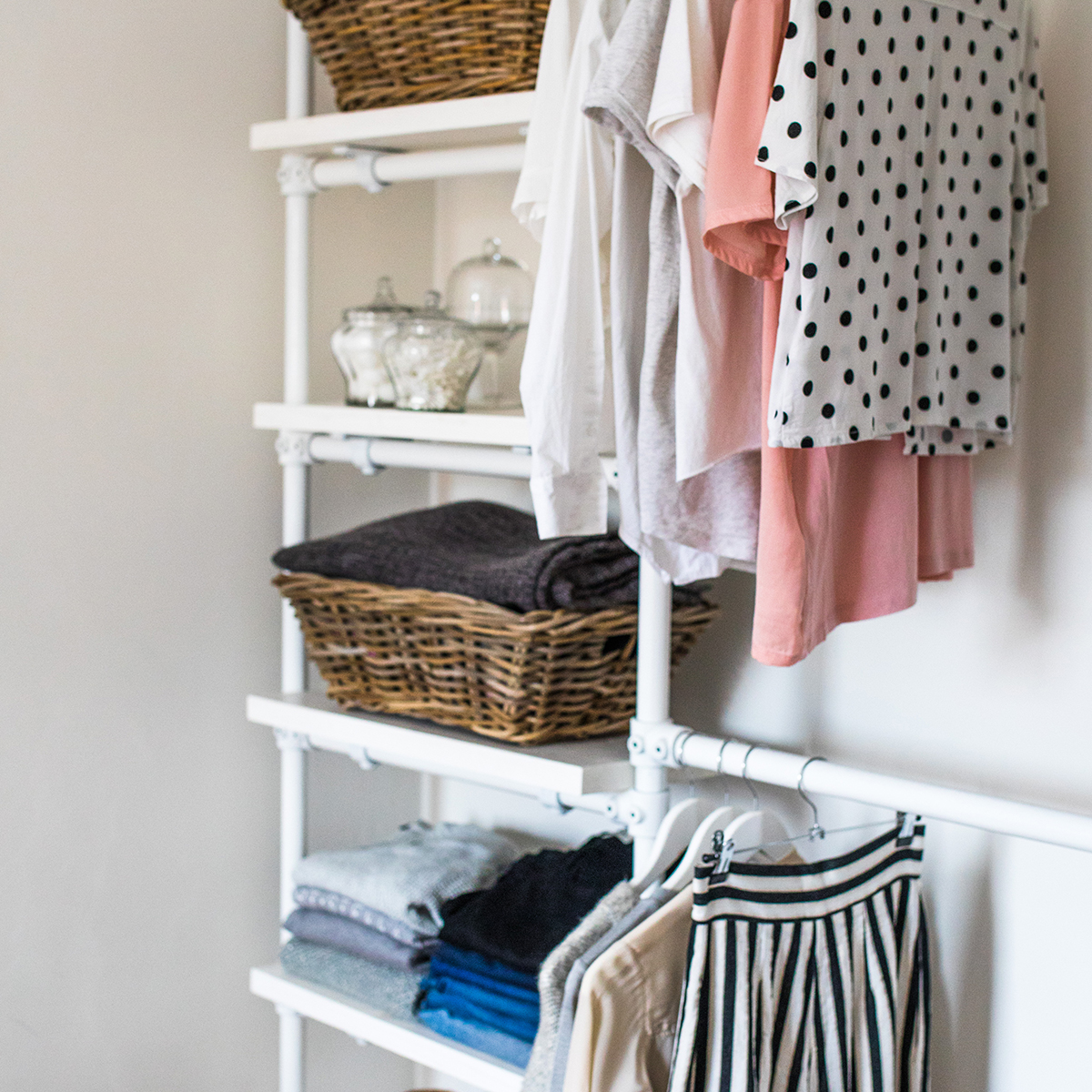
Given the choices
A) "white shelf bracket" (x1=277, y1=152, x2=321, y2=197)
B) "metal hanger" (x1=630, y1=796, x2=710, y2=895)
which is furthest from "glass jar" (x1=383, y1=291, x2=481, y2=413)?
"metal hanger" (x1=630, y1=796, x2=710, y2=895)

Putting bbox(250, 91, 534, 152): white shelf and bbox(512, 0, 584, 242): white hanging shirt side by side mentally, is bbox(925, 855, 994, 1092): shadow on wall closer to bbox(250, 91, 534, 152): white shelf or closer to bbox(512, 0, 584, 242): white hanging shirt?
bbox(512, 0, 584, 242): white hanging shirt

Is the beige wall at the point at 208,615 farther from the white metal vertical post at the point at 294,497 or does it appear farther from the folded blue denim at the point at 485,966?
the folded blue denim at the point at 485,966

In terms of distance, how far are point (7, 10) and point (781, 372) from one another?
3.24ft

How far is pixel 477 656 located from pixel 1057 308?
26.5 inches

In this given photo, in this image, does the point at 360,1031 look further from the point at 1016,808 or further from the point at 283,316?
the point at 283,316

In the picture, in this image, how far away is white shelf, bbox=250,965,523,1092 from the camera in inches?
50.9

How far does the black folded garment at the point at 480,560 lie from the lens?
1.24 meters

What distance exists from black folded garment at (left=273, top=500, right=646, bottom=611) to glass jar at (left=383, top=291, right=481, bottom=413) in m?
0.15

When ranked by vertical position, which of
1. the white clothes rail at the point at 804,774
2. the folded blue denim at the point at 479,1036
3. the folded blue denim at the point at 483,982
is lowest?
the folded blue denim at the point at 479,1036

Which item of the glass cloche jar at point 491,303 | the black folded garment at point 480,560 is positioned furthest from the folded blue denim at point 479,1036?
the glass cloche jar at point 491,303

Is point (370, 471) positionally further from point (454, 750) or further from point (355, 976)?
point (355, 976)

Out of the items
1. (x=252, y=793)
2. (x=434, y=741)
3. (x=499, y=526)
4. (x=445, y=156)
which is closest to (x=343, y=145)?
(x=445, y=156)

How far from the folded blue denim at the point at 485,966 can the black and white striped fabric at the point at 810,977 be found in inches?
12.7

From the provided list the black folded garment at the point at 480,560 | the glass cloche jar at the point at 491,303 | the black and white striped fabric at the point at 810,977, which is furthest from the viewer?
the glass cloche jar at the point at 491,303
